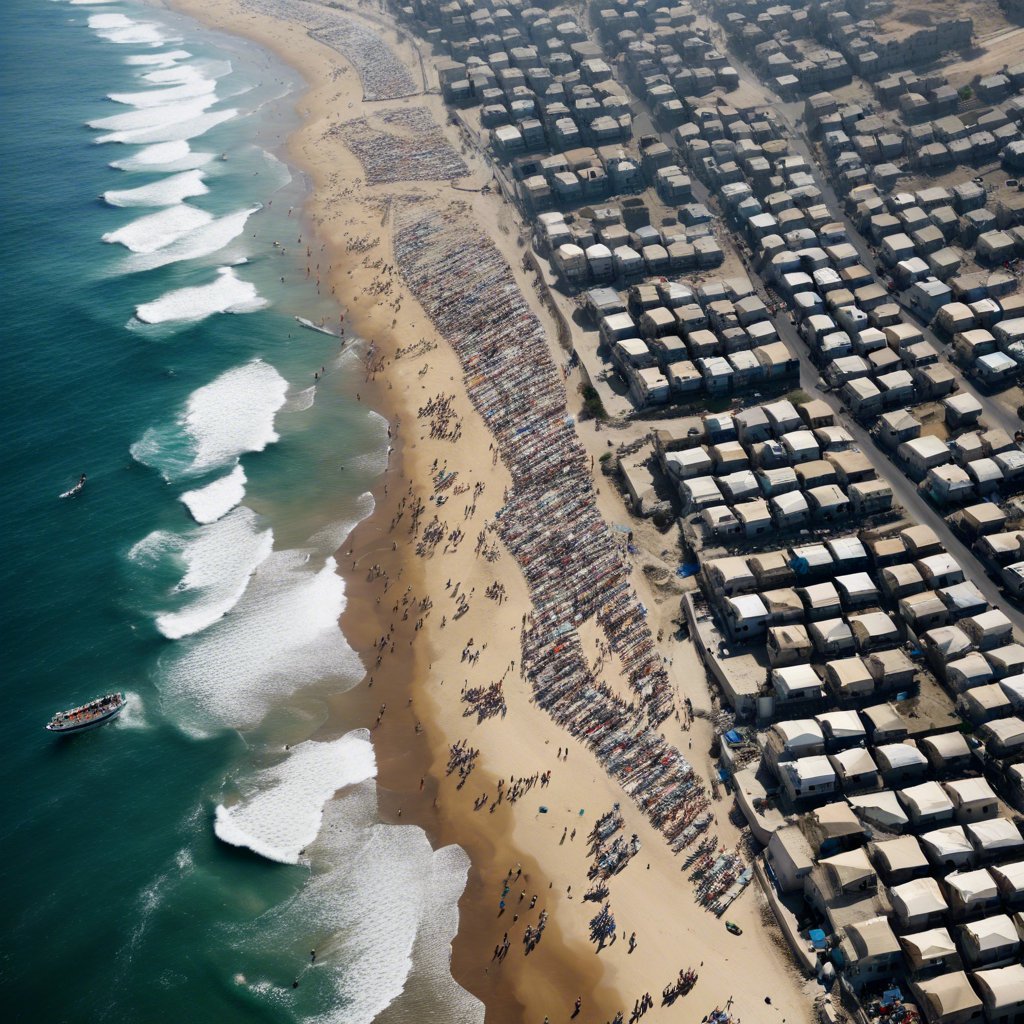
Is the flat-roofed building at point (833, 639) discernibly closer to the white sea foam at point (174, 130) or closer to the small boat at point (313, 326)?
the small boat at point (313, 326)

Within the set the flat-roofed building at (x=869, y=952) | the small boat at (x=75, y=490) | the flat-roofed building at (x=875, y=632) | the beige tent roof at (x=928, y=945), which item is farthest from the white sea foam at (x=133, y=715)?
the beige tent roof at (x=928, y=945)

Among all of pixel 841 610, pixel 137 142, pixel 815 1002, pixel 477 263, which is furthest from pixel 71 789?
pixel 137 142

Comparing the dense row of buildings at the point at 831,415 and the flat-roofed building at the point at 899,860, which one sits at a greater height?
the dense row of buildings at the point at 831,415

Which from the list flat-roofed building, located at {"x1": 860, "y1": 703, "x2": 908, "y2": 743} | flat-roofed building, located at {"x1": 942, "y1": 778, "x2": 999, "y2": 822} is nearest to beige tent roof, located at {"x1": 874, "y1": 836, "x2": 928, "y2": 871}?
flat-roofed building, located at {"x1": 942, "y1": 778, "x2": 999, "y2": 822}

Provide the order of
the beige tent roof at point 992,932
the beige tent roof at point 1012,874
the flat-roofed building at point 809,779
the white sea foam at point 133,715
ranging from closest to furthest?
the beige tent roof at point 992,932 → the beige tent roof at point 1012,874 → the flat-roofed building at point 809,779 → the white sea foam at point 133,715

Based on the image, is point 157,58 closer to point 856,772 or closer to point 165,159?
point 165,159

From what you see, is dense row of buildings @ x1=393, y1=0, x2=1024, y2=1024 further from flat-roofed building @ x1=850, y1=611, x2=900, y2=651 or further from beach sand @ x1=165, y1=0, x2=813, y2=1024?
beach sand @ x1=165, y1=0, x2=813, y2=1024

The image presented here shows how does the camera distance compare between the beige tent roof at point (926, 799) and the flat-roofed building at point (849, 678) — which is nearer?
the beige tent roof at point (926, 799)
